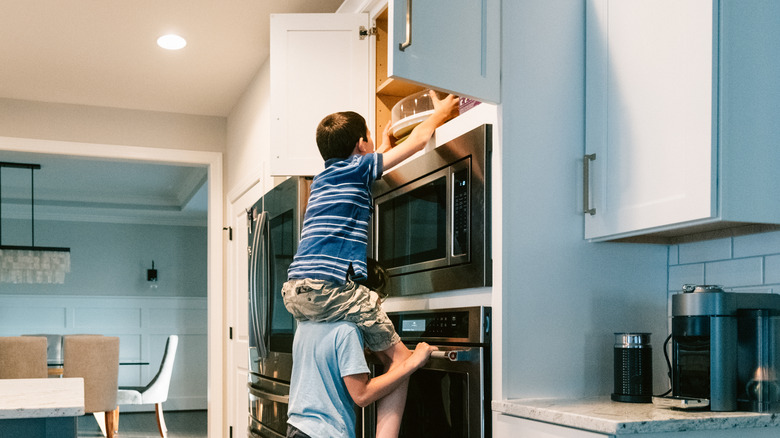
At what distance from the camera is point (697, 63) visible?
1.61 meters

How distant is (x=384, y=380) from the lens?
1972mm

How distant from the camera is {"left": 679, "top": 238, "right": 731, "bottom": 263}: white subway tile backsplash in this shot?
1.89 metres

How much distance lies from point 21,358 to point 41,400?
3.93m

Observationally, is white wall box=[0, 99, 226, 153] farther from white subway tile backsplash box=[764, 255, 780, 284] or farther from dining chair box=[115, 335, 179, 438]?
white subway tile backsplash box=[764, 255, 780, 284]

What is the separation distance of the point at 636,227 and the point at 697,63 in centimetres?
38

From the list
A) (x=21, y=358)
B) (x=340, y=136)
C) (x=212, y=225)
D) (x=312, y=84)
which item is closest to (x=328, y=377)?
(x=340, y=136)

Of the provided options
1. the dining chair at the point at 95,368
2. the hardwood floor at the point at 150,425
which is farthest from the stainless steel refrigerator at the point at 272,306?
the hardwood floor at the point at 150,425

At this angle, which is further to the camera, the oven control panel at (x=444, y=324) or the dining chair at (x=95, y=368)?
the dining chair at (x=95, y=368)

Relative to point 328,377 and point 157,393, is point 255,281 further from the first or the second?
point 157,393

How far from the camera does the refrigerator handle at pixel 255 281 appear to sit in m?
3.28

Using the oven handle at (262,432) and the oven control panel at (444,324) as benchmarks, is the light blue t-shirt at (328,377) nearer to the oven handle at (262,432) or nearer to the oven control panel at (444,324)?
the oven control panel at (444,324)

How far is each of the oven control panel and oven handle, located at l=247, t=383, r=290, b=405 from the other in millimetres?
786

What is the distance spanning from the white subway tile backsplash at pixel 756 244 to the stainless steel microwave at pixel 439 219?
23.7 inches

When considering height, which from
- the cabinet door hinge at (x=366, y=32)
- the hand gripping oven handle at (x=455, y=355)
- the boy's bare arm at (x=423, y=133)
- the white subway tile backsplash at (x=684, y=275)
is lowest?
the hand gripping oven handle at (x=455, y=355)
